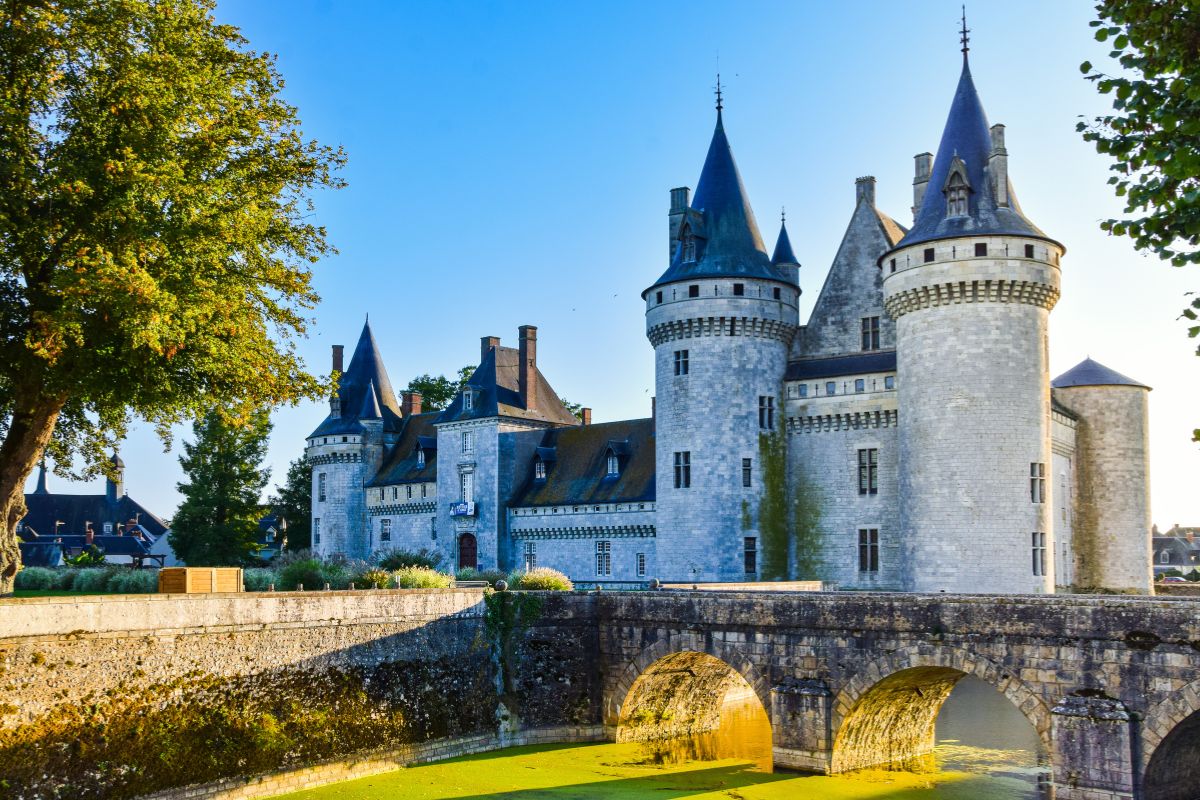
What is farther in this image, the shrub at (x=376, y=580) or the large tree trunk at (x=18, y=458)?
the shrub at (x=376, y=580)

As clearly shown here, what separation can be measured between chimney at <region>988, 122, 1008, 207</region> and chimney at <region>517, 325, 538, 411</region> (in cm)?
2017

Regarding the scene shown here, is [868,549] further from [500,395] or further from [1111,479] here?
[500,395]

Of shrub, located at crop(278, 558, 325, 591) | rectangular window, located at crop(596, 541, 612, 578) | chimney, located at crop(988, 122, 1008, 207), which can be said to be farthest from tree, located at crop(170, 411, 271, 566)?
chimney, located at crop(988, 122, 1008, 207)

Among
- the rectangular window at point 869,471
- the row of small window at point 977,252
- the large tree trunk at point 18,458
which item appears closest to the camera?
the large tree trunk at point 18,458

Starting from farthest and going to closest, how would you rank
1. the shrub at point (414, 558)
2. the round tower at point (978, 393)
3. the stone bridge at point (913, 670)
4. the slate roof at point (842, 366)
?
the shrub at point (414, 558)
the slate roof at point (842, 366)
the round tower at point (978, 393)
the stone bridge at point (913, 670)

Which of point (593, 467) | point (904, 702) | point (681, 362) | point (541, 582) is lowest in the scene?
point (904, 702)

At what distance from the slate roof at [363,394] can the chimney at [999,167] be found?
30529 mm

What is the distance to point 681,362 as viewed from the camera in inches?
1380

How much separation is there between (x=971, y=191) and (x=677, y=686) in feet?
50.9

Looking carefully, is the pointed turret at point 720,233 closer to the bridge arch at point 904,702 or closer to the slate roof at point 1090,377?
the slate roof at point 1090,377

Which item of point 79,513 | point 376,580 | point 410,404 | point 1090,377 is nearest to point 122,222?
point 376,580

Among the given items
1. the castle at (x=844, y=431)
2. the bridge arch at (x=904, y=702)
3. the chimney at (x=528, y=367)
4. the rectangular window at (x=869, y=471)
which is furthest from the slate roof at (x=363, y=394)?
the bridge arch at (x=904, y=702)

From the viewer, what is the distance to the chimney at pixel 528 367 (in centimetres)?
4469

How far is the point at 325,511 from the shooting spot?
50.8 meters
